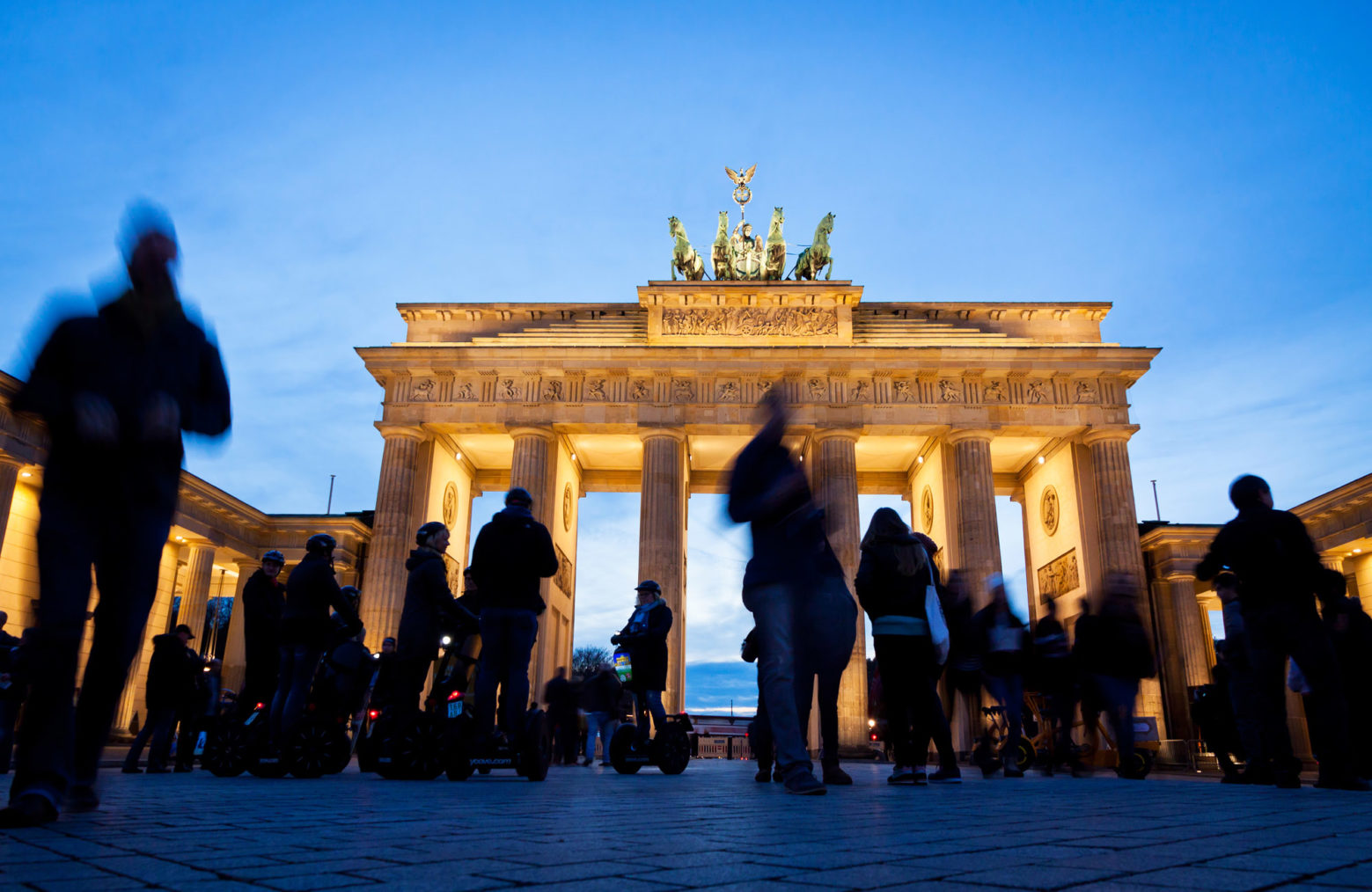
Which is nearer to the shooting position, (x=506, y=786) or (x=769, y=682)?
(x=769, y=682)

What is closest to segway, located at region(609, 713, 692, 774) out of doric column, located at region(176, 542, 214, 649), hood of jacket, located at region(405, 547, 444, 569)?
hood of jacket, located at region(405, 547, 444, 569)

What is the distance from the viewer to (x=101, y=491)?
3469 millimetres

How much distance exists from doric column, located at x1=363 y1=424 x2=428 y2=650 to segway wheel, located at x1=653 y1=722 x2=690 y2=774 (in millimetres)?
17881

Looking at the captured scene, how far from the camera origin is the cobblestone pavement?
6.75 ft

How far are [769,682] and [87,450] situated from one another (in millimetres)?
3641

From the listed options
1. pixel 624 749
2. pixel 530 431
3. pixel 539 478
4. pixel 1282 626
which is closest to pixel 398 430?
pixel 530 431

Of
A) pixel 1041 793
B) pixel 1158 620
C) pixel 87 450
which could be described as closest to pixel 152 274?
pixel 87 450

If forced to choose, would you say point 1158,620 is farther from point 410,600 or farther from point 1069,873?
point 1069,873

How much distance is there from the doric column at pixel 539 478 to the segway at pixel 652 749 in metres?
16.9

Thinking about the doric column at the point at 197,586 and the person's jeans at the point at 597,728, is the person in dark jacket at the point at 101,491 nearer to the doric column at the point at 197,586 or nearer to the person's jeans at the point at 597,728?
the person's jeans at the point at 597,728

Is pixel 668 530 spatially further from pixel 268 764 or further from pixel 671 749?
pixel 268 764

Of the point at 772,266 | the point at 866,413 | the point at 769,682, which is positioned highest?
the point at 772,266

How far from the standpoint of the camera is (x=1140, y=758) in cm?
1005

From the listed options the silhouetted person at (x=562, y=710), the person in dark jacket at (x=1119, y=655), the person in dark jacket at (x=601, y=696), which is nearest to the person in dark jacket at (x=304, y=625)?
the person in dark jacket at (x=601, y=696)
